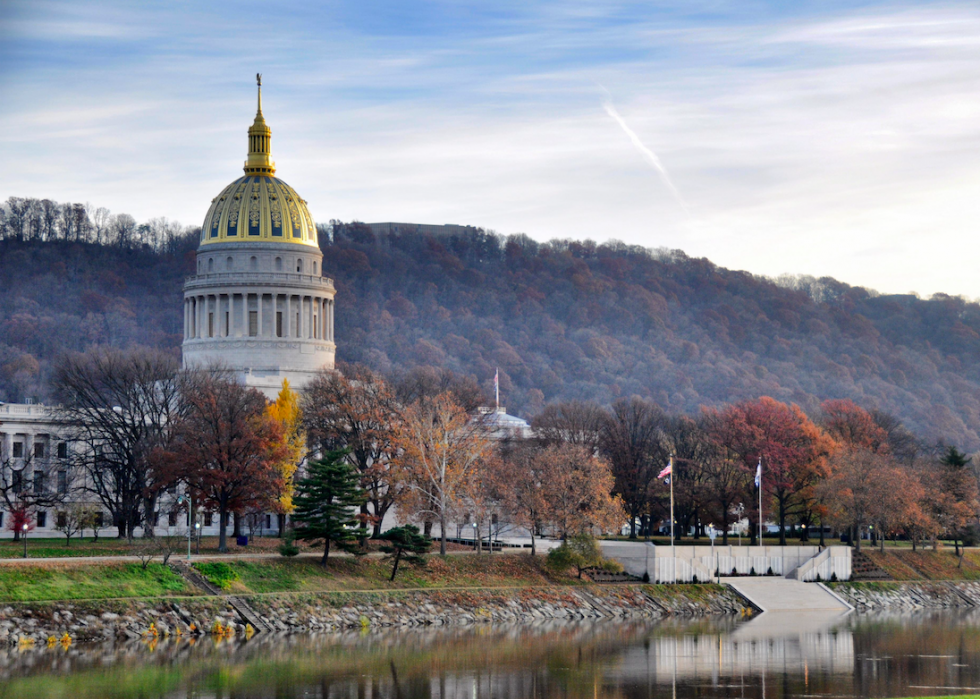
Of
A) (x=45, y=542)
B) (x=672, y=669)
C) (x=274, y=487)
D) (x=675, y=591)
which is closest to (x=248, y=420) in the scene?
(x=274, y=487)

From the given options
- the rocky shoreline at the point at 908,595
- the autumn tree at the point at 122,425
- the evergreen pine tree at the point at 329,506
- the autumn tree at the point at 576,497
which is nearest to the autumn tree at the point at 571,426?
the autumn tree at the point at 576,497

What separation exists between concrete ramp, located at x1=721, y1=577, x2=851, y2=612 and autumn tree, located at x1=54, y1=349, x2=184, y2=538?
111 feet

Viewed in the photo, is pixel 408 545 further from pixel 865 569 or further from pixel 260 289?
pixel 260 289

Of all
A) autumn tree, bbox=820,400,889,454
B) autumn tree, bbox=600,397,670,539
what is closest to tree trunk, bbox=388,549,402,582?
autumn tree, bbox=600,397,670,539

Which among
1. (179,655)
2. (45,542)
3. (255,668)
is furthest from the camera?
(45,542)

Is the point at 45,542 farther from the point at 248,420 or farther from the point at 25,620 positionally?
the point at 25,620

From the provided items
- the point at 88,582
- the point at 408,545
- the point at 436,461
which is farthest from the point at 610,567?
the point at 88,582

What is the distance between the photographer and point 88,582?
218ft

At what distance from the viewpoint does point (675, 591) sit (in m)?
82.4

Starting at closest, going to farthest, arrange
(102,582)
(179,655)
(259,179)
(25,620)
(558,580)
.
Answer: (179,655), (25,620), (102,582), (558,580), (259,179)

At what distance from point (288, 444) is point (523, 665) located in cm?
3876

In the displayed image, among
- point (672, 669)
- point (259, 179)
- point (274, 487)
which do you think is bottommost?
point (672, 669)

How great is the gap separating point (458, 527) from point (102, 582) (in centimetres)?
3767

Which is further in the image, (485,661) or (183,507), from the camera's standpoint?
(183,507)
